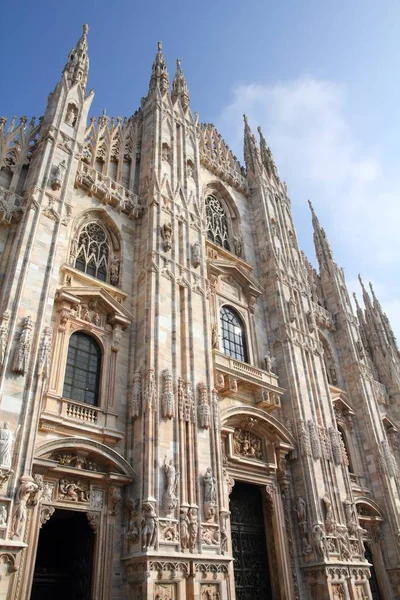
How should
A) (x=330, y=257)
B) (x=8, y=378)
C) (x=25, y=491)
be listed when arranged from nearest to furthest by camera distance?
(x=25, y=491)
(x=8, y=378)
(x=330, y=257)

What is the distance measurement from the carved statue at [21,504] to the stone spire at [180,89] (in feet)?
62.7

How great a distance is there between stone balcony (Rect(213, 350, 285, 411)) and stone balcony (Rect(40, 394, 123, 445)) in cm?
458

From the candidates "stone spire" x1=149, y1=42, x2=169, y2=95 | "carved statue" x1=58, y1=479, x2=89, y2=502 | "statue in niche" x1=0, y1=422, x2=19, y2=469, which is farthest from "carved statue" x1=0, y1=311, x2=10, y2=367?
"stone spire" x1=149, y1=42, x2=169, y2=95

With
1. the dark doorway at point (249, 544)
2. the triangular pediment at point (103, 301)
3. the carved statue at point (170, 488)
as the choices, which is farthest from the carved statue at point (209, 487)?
the triangular pediment at point (103, 301)

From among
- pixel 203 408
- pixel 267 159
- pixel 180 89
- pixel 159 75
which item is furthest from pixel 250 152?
pixel 203 408

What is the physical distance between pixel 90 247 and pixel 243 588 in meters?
12.0

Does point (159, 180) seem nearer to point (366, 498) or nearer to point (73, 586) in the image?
point (73, 586)

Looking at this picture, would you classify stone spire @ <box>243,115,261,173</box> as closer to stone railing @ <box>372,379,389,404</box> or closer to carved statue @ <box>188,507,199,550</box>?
stone railing @ <box>372,379,389,404</box>

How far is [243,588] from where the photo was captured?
49.0ft

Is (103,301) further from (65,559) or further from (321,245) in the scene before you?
(321,245)

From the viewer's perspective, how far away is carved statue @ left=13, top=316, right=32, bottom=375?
37.2 feet

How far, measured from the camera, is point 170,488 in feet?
41.4

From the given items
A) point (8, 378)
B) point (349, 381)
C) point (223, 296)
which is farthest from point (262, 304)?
point (8, 378)

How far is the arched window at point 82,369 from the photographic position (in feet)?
44.8
